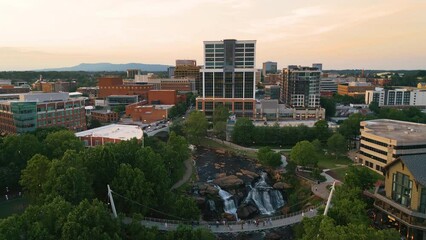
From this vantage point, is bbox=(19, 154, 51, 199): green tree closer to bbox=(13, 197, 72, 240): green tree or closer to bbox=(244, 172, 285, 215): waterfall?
bbox=(13, 197, 72, 240): green tree

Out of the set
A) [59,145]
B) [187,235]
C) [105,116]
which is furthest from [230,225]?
[105,116]

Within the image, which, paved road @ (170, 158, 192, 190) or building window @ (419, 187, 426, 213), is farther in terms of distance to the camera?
paved road @ (170, 158, 192, 190)

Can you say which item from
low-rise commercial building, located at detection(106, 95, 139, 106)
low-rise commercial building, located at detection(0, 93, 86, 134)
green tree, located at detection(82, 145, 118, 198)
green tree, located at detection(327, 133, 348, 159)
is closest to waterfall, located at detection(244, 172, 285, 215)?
green tree, located at detection(327, 133, 348, 159)

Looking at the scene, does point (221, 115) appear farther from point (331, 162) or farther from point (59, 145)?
point (59, 145)

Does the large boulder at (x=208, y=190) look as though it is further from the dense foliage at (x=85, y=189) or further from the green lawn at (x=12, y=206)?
the green lawn at (x=12, y=206)

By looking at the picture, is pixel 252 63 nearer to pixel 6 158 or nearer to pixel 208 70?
pixel 208 70

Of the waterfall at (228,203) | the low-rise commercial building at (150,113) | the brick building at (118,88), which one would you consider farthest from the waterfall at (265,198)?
the brick building at (118,88)

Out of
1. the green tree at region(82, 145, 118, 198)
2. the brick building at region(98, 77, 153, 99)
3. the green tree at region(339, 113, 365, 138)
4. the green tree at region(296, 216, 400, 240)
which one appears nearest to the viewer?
the green tree at region(296, 216, 400, 240)
